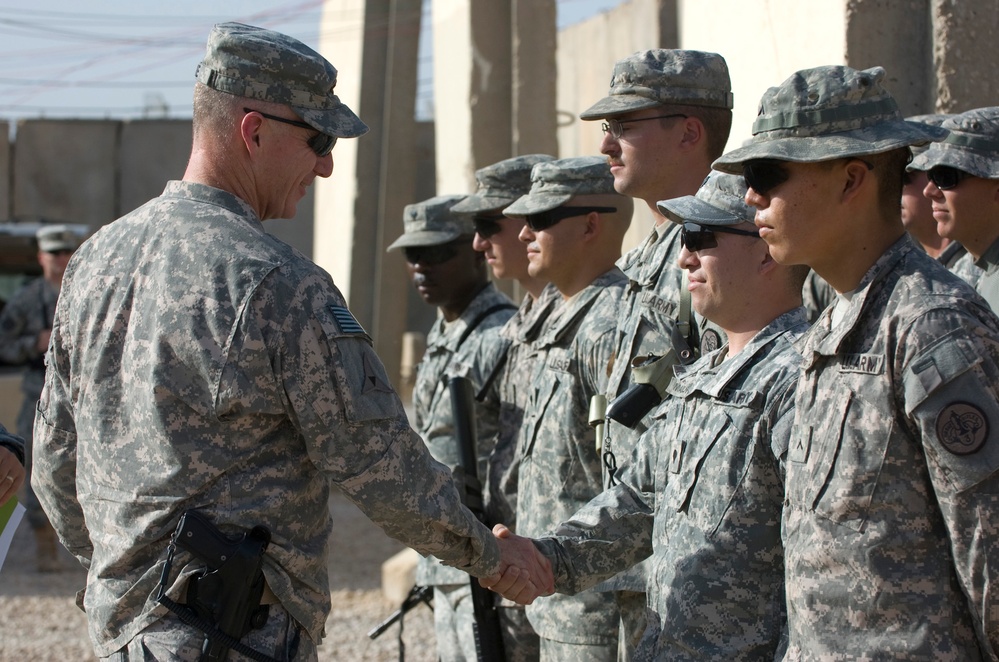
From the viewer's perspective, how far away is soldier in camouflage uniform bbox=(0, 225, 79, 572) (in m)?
8.49

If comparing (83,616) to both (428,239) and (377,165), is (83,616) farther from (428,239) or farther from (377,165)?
(377,165)

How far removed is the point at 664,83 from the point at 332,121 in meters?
1.26

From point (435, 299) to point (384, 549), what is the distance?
4.69 metres

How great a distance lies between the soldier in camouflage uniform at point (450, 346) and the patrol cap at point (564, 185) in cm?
80

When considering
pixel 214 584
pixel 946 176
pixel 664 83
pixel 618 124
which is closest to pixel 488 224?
pixel 618 124

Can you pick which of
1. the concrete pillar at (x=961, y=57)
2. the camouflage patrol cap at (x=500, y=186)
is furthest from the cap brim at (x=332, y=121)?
the concrete pillar at (x=961, y=57)

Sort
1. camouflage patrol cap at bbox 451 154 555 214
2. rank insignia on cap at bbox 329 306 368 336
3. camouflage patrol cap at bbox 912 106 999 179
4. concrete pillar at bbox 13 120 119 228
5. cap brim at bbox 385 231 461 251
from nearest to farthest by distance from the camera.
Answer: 1. rank insignia on cap at bbox 329 306 368 336
2. camouflage patrol cap at bbox 912 106 999 179
3. camouflage patrol cap at bbox 451 154 555 214
4. cap brim at bbox 385 231 461 251
5. concrete pillar at bbox 13 120 119 228

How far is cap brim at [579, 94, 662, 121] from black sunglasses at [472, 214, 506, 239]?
53.6 inches

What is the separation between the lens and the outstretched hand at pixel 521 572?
296 centimetres

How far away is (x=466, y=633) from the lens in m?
4.34

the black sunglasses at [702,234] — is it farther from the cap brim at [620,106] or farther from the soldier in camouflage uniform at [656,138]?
the cap brim at [620,106]

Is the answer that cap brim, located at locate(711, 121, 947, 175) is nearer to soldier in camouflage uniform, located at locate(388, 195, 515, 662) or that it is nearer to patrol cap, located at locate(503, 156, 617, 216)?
patrol cap, located at locate(503, 156, 617, 216)

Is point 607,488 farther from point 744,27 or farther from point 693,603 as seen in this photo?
point 744,27

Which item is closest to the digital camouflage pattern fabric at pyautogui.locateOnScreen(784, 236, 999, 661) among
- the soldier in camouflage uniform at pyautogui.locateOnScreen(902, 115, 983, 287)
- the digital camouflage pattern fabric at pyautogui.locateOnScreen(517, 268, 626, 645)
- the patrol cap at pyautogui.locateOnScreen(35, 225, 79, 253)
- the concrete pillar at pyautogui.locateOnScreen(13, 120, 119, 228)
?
the digital camouflage pattern fabric at pyautogui.locateOnScreen(517, 268, 626, 645)
